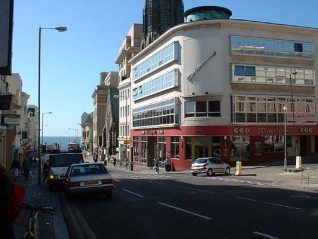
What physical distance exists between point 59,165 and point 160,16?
6219 centimetres

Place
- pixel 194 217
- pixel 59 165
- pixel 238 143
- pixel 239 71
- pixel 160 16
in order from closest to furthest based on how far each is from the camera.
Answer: pixel 194 217
pixel 59 165
pixel 238 143
pixel 239 71
pixel 160 16

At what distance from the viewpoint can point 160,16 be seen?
86.4 metres

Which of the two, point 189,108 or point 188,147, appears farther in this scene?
point 188,147

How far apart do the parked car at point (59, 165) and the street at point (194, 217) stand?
560cm

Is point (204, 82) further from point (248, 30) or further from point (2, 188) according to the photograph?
point (2, 188)

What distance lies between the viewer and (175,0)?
295 feet

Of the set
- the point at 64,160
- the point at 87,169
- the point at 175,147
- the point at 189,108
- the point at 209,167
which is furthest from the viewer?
the point at 175,147

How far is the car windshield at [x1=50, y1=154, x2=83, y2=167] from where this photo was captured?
Result: 92.1 feet

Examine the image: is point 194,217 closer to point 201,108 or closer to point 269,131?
point 201,108

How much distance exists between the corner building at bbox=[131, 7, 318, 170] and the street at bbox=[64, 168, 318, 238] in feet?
104

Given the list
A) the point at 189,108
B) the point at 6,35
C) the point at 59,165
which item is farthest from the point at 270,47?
the point at 6,35

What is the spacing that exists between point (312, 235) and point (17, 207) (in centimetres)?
782

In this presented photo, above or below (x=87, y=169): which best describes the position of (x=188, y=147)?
above

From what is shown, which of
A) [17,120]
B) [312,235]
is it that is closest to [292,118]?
[17,120]
